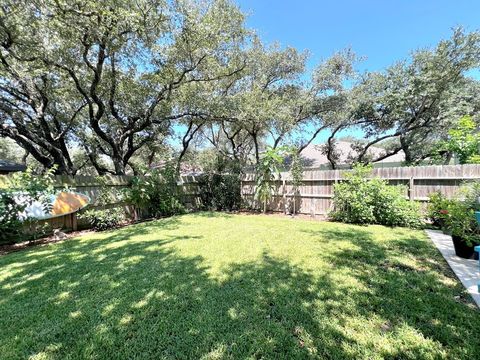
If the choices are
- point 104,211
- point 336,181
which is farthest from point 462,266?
point 104,211

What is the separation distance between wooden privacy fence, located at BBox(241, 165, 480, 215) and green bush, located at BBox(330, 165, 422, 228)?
13.1 inches

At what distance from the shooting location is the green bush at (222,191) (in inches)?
386

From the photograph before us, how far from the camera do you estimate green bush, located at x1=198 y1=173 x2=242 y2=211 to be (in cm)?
980

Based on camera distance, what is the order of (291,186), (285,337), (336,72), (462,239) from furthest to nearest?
1. (336,72)
2. (291,186)
3. (462,239)
4. (285,337)

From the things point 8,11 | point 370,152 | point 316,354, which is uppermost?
point 8,11

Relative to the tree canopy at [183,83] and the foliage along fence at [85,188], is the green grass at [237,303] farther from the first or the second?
the tree canopy at [183,83]

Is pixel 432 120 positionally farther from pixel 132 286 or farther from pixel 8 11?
pixel 8 11

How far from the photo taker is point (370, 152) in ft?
52.4

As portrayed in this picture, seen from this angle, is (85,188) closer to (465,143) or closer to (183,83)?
(183,83)

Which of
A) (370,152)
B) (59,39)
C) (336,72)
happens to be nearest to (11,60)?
(59,39)

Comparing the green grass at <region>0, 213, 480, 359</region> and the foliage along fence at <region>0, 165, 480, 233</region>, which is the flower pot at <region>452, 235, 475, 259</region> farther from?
the foliage along fence at <region>0, 165, 480, 233</region>

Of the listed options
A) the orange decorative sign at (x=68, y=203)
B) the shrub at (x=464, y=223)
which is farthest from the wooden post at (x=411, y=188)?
the orange decorative sign at (x=68, y=203)

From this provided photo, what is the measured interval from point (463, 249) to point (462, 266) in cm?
40

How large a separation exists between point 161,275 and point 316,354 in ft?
6.93
